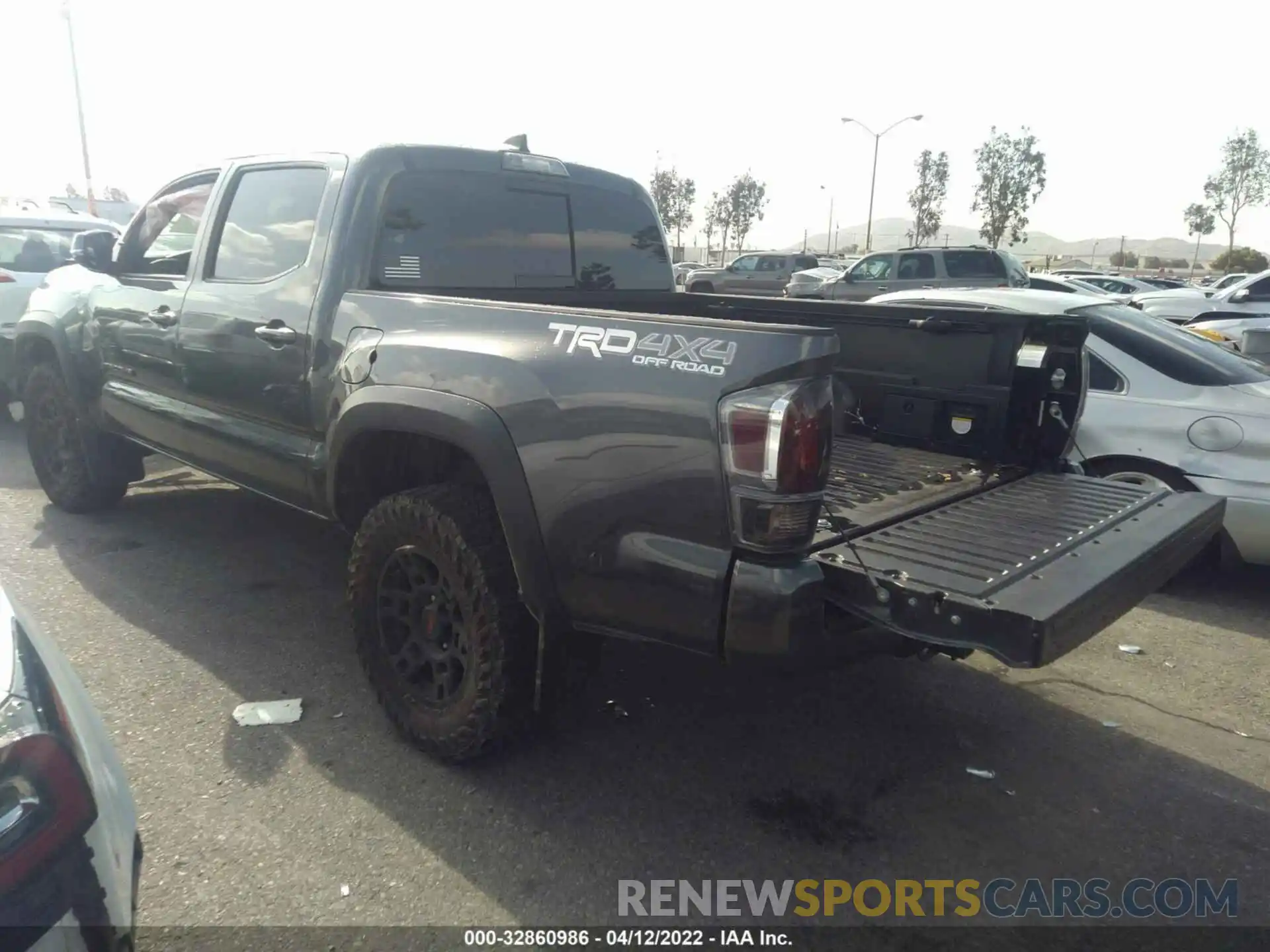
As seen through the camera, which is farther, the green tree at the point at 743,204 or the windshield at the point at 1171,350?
the green tree at the point at 743,204

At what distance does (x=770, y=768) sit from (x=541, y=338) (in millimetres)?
1717

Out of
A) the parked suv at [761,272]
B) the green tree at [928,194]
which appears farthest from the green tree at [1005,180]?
the parked suv at [761,272]

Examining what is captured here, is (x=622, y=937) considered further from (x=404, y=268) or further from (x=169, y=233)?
(x=169, y=233)

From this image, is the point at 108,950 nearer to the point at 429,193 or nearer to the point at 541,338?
the point at 541,338

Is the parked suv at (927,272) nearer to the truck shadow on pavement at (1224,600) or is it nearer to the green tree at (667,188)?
the truck shadow on pavement at (1224,600)

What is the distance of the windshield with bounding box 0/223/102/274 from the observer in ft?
28.8

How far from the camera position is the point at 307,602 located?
4.67m

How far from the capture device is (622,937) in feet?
8.30

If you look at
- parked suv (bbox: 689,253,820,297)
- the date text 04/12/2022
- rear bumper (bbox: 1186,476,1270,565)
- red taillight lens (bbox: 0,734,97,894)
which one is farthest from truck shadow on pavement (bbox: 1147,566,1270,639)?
parked suv (bbox: 689,253,820,297)

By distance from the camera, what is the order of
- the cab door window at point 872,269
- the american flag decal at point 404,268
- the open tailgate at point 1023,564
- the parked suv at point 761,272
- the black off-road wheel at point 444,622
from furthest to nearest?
1. the parked suv at point 761,272
2. the cab door window at point 872,269
3. the american flag decal at point 404,268
4. the black off-road wheel at point 444,622
5. the open tailgate at point 1023,564

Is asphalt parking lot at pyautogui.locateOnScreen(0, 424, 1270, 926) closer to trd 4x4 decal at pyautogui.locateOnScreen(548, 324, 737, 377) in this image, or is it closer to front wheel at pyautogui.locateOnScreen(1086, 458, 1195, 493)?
front wheel at pyautogui.locateOnScreen(1086, 458, 1195, 493)

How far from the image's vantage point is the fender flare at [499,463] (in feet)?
9.21

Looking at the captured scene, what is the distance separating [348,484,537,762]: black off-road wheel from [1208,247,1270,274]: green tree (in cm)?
5330

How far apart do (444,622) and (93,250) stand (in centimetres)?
332
